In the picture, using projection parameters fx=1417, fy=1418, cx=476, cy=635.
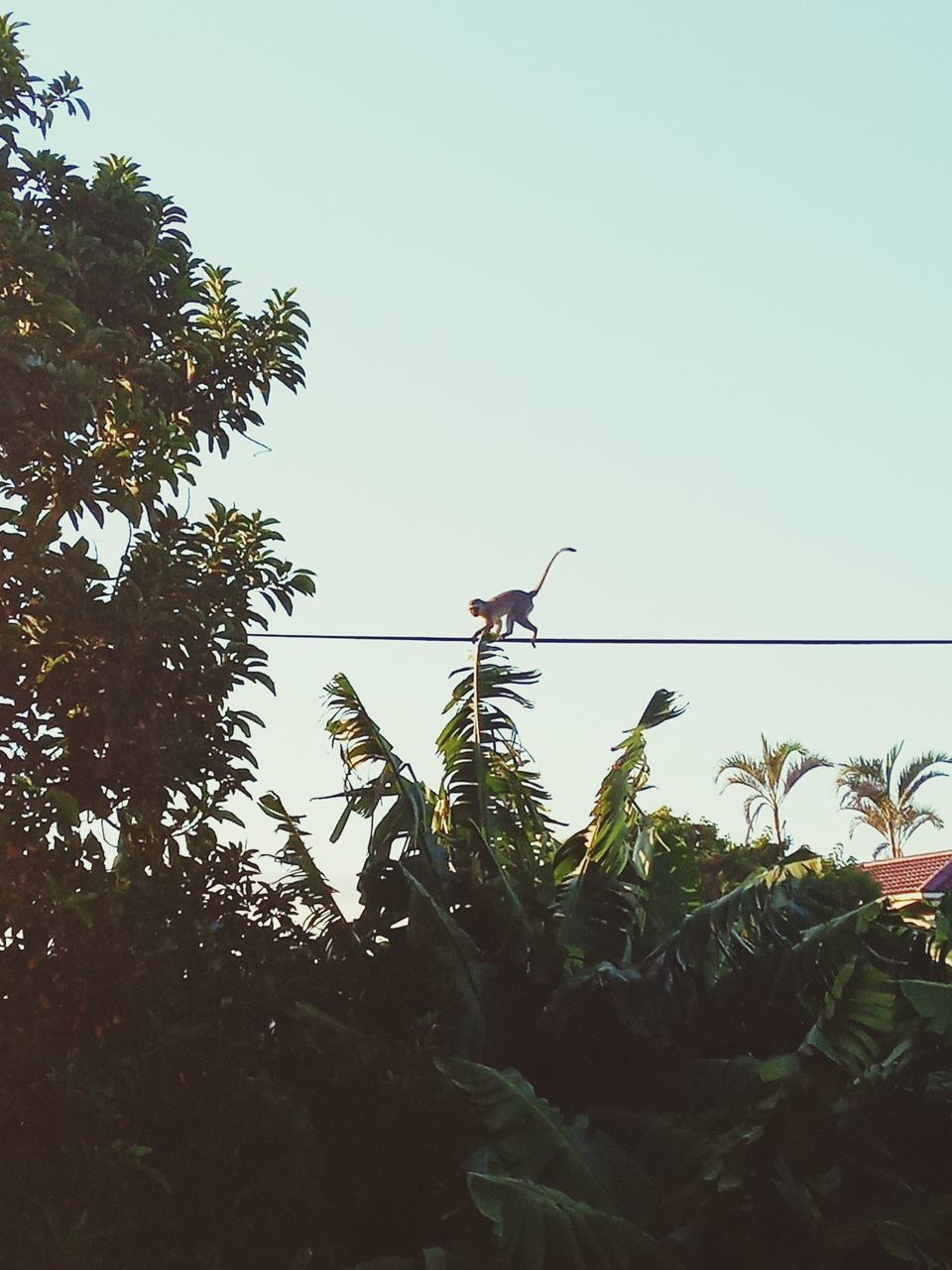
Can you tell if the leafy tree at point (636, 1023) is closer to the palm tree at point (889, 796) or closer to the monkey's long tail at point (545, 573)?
the monkey's long tail at point (545, 573)

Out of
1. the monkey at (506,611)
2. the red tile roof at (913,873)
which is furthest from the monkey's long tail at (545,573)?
Answer: the red tile roof at (913,873)

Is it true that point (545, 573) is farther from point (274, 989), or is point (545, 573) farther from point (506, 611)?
point (274, 989)

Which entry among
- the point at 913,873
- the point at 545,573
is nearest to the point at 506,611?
the point at 545,573

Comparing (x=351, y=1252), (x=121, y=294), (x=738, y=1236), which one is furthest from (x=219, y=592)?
(x=738, y=1236)

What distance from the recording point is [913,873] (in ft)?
86.7

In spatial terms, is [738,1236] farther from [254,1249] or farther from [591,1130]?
[254,1249]

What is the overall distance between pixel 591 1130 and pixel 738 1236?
1.22m

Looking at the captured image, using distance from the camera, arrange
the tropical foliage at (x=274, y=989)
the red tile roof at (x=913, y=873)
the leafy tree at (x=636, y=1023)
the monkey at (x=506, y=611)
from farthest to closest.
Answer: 1. the red tile roof at (x=913, y=873)
2. the monkey at (x=506, y=611)
3. the leafy tree at (x=636, y=1023)
4. the tropical foliage at (x=274, y=989)

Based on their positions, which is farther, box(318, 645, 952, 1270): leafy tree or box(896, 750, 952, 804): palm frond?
box(896, 750, 952, 804): palm frond

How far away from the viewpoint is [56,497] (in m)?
6.39

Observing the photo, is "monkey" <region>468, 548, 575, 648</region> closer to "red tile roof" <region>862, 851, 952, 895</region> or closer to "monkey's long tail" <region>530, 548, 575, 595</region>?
"monkey's long tail" <region>530, 548, 575, 595</region>

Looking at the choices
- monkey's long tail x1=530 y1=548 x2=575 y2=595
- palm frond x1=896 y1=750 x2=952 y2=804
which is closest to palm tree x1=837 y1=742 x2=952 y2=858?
palm frond x1=896 y1=750 x2=952 y2=804

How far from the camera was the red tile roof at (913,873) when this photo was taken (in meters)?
24.8

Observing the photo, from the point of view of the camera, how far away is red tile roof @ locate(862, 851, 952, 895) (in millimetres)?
24766
